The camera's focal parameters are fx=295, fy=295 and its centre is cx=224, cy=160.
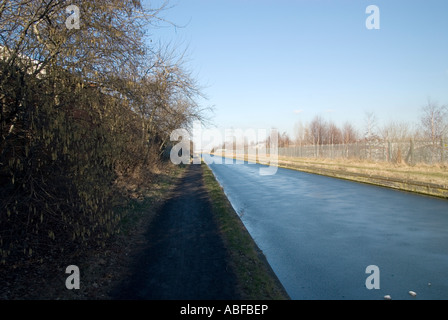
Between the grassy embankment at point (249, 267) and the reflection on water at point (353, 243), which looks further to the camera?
the reflection on water at point (353, 243)

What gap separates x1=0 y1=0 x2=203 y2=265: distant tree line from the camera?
472 cm

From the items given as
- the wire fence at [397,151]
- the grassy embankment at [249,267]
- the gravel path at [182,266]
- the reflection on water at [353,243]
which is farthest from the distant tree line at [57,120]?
the wire fence at [397,151]

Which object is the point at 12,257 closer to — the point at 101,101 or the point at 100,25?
the point at 101,101

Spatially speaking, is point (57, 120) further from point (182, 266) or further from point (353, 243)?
point (353, 243)

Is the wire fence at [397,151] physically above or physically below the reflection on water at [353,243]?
above

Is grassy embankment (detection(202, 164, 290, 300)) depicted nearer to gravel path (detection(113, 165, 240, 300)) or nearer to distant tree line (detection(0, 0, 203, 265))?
gravel path (detection(113, 165, 240, 300))

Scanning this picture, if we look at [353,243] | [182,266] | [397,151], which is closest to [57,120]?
[182,266]

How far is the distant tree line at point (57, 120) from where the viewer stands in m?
4.72

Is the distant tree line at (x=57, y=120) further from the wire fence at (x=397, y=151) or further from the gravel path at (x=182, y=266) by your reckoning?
the wire fence at (x=397, y=151)

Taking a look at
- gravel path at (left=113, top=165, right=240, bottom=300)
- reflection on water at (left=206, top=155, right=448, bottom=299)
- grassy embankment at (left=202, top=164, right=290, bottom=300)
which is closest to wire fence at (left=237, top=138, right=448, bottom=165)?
reflection on water at (left=206, top=155, right=448, bottom=299)

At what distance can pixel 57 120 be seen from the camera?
4602mm

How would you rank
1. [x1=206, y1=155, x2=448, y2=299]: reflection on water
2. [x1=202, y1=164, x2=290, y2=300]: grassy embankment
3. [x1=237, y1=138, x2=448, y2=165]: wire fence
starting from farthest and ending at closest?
[x1=237, y1=138, x2=448, y2=165]: wire fence
[x1=206, y1=155, x2=448, y2=299]: reflection on water
[x1=202, y1=164, x2=290, y2=300]: grassy embankment
